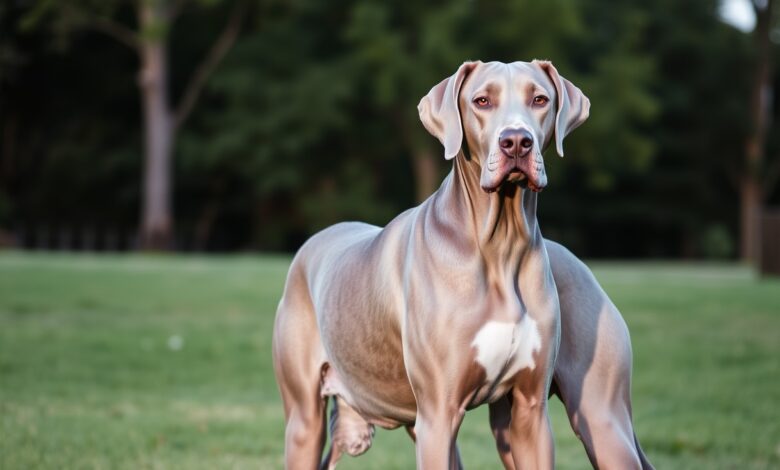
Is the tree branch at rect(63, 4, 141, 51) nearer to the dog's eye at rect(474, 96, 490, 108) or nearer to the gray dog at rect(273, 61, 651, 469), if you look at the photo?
the gray dog at rect(273, 61, 651, 469)

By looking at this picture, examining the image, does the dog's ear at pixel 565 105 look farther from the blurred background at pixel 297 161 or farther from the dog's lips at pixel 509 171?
the blurred background at pixel 297 161

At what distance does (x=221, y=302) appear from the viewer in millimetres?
15766

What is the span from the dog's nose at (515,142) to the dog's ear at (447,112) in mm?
200

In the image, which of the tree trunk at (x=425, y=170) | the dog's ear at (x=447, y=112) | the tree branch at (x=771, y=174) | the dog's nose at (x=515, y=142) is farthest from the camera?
the tree branch at (x=771, y=174)

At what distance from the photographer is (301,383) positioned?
4453mm

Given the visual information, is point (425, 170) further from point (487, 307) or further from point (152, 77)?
point (487, 307)

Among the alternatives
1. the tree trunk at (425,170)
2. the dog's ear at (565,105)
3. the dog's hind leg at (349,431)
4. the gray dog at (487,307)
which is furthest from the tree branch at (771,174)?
the dog's ear at (565,105)

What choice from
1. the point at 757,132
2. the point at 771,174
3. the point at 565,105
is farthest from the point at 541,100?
the point at 771,174

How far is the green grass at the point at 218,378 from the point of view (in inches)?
275

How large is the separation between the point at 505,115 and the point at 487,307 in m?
0.67

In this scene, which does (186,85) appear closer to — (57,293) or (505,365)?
(57,293)

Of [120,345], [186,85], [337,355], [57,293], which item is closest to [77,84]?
[186,85]

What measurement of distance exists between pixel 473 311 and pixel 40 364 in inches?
316

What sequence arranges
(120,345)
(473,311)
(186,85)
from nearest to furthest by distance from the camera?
(473,311) < (120,345) < (186,85)
